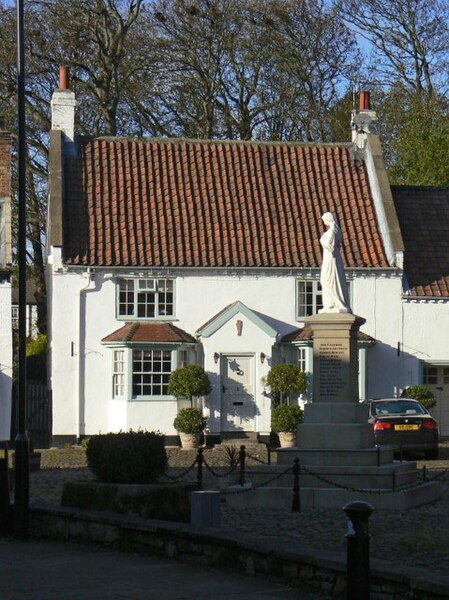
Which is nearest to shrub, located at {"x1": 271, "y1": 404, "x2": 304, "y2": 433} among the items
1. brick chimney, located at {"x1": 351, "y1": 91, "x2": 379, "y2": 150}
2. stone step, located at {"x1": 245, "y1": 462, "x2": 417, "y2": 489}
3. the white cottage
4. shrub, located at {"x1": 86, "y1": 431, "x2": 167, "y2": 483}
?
the white cottage

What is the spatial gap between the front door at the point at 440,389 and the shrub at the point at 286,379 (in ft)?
14.3

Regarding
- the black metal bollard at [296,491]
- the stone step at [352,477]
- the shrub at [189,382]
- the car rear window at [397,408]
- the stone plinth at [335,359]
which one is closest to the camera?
the black metal bollard at [296,491]

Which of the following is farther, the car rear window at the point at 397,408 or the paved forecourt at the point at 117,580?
the car rear window at the point at 397,408

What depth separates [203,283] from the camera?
36.6m

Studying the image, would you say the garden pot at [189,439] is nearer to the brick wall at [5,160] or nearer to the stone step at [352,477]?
the brick wall at [5,160]

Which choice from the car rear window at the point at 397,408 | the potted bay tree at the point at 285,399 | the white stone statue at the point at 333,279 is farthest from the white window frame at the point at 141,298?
the white stone statue at the point at 333,279

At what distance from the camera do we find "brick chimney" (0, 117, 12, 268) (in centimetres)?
3628

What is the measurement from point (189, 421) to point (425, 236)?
9623 millimetres

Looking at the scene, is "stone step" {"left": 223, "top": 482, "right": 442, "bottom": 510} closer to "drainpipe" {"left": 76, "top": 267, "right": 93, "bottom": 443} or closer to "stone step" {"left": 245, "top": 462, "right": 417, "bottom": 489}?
"stone step" {"left": 245, "top": 462, "right": 417, "bottom": 489}

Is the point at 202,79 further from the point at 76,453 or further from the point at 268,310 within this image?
the point at 76,453

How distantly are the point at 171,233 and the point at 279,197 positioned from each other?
11.7 feet

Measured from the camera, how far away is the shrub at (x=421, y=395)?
35625 millimetres

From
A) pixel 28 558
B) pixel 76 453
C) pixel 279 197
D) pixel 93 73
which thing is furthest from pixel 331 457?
pixel 93 73

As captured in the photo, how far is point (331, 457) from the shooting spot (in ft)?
68.4
